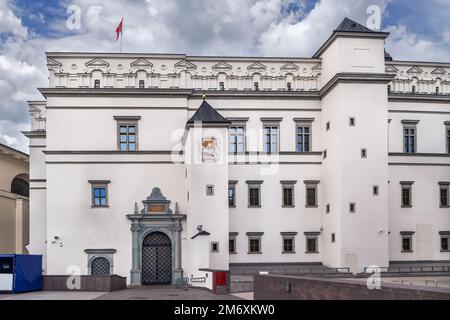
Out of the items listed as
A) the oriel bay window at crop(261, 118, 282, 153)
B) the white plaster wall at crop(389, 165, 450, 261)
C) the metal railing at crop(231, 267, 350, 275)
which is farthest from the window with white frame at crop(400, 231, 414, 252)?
the oriel bay window at crop(261, 118, 282, 153)

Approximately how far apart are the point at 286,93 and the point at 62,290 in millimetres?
20170

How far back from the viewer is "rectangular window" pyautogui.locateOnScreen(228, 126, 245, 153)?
41.7 meters

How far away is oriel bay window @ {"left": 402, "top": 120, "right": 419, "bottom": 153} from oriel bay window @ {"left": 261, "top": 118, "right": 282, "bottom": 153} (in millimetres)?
9130

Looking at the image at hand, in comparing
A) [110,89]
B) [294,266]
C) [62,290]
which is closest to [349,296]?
[62,290]

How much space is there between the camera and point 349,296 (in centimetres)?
1666

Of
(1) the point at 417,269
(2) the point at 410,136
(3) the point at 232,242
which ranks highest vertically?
(2) the point at 410,136

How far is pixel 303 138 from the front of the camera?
4216 cm

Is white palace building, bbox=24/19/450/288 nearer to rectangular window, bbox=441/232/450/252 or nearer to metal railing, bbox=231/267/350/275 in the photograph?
rectangular window, bbox=441/232/450/252

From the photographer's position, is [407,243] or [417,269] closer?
[417,269]

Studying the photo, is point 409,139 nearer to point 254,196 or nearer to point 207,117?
point 254,196

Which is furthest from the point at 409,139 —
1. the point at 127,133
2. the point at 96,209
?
the point at 96,209

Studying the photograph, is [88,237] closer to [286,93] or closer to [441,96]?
[286,93]

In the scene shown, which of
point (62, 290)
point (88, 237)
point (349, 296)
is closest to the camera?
point (349, 296)

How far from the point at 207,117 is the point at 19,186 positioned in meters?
26.8
